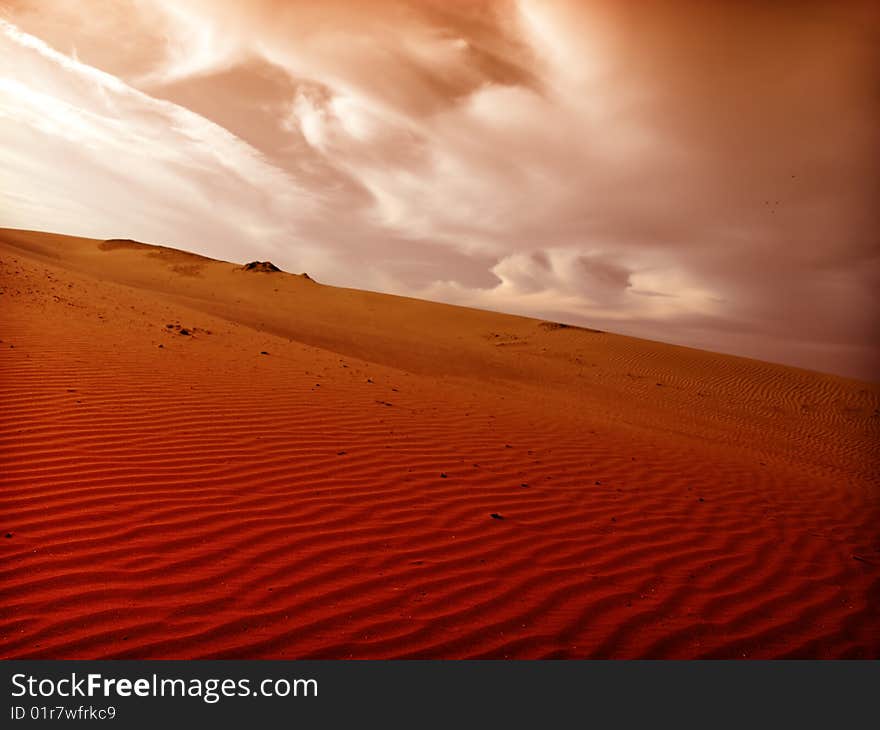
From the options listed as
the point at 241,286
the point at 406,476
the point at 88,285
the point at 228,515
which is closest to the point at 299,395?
the point at 406,476

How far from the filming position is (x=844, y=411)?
21547 millimetres

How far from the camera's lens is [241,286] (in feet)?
137

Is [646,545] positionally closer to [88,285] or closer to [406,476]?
[406,476]

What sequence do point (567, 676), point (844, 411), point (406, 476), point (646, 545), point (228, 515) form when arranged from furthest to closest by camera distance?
point (844, 411), point (406, 476), point (646, 545), point (228, 515), point (567, 676)

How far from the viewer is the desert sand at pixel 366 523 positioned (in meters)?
3.01

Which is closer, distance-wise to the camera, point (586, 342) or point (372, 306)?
point (586, 342)

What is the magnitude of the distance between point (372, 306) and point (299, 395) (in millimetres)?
32930

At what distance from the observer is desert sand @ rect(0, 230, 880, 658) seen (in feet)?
9.87

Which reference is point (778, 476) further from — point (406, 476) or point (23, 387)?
point (23, 387)

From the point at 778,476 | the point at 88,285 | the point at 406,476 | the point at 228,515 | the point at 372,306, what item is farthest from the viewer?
the point at 372,306

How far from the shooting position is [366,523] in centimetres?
425

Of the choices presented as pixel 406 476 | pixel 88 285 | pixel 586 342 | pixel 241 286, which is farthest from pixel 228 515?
pixel 241 286

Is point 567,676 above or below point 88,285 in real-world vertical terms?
below

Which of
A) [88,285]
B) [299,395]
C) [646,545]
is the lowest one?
[646,545]
